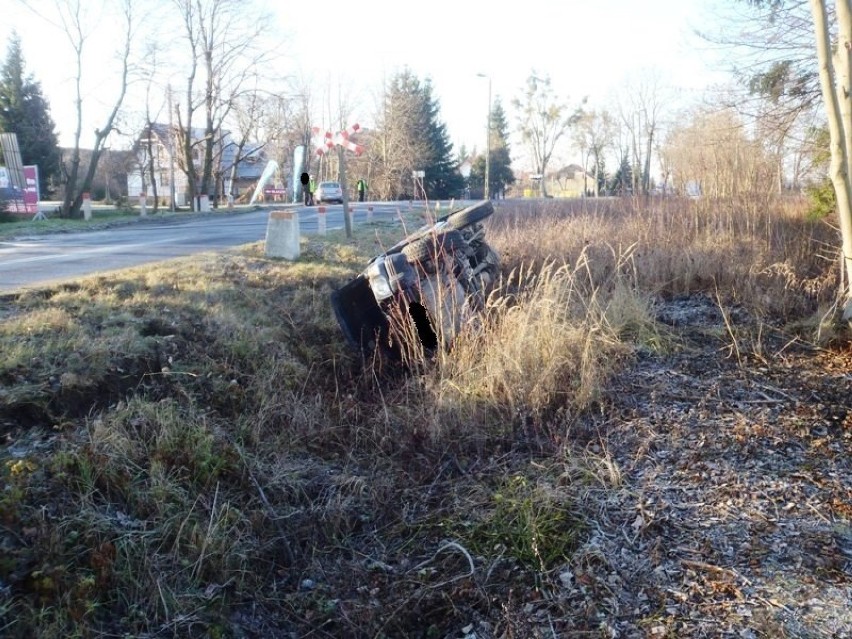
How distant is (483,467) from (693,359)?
87.9 inches

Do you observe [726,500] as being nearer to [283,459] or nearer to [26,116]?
[283,459]

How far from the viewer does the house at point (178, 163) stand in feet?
124

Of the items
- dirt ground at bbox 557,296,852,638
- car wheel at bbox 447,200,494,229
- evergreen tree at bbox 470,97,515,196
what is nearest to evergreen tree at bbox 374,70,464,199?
evergreen tree at bbox 470,97,515,196

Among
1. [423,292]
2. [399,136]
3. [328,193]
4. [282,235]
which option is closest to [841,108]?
[423,292]

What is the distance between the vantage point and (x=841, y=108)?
586 cm

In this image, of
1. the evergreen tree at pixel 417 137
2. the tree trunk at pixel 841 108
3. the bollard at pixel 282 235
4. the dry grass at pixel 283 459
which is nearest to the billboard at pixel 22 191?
the evergreen tree at pixel 417 137

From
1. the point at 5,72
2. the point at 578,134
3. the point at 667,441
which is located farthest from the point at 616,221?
the point at 578,134

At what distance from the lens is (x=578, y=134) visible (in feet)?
195

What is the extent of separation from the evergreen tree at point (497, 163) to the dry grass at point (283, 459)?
4672cm

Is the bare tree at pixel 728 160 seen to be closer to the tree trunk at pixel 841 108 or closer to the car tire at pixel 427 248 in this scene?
the tree trunk at pixel 841 108

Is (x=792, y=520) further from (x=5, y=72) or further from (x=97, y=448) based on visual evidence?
(x=5, y=72)

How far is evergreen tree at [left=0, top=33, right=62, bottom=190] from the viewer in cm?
3484

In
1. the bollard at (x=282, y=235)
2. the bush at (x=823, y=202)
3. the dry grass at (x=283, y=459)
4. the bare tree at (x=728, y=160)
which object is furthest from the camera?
the bare tree at (x=728, y=160)

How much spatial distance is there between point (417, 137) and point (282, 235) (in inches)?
1376
